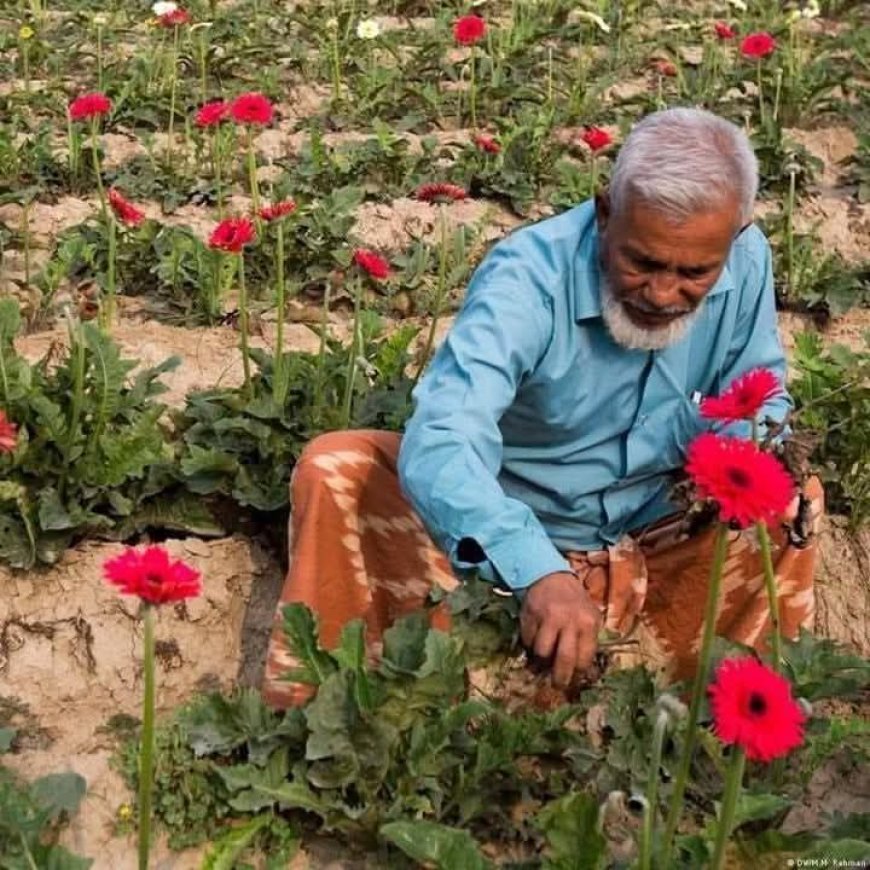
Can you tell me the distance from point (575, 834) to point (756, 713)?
73cm

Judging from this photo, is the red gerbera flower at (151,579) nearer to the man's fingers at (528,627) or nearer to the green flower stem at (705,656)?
the man's fingers at (528,627)

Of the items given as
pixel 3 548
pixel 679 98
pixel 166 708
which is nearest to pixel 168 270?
pixel 3 548

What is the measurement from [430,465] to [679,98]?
194 inches

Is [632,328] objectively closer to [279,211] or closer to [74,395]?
[279,211]

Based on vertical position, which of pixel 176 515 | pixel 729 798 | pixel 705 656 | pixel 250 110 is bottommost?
pixel 176 515

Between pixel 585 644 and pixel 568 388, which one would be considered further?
pixel 568 388

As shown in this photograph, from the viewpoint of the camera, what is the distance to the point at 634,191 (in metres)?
2.83

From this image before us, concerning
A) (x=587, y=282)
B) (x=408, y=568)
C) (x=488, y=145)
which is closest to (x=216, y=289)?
(x=488, y=145)

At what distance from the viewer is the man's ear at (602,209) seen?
117 inches

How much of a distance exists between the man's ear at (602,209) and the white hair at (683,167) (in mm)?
42

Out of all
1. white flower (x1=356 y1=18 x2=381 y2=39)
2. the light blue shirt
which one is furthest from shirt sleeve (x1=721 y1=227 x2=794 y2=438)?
white flower (x1=356 y1=18 x2=381 y2=39)

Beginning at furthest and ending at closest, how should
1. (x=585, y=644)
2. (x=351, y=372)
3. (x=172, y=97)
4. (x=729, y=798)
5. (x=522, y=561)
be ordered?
(x=172, y=97)
(x=351, y=372)
(x=522, y=561)
(x=585, y=644)
(x=729, y=798)

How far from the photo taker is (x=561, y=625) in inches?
90.0

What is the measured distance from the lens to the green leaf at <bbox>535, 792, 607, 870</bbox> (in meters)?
2.31
